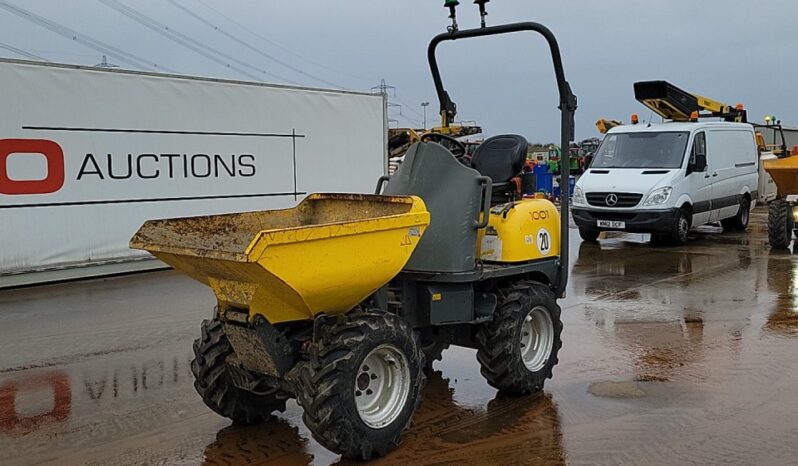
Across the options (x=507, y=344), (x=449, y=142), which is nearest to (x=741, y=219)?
(x=449, y=142)

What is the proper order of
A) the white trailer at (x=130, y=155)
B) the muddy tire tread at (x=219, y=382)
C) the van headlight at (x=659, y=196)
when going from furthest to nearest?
the van headlight at (x=659, y=196) → the white trailer at (x=130, y=155) → the muddy tire tread at (x=219, y=382)

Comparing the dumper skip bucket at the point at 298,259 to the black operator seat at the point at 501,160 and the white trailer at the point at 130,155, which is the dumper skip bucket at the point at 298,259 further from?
the white trailer at the point at 130,155

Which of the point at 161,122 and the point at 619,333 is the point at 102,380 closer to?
the point at 619,333

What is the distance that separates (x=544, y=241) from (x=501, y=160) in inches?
26.4

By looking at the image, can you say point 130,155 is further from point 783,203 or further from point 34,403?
point 783,203

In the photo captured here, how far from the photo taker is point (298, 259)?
3.83 m

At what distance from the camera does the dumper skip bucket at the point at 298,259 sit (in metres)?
3.77

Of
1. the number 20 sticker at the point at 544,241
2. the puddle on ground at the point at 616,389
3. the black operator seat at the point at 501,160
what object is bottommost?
the puddle on ground at the point at 616,389

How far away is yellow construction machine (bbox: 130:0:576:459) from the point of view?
4.03 m

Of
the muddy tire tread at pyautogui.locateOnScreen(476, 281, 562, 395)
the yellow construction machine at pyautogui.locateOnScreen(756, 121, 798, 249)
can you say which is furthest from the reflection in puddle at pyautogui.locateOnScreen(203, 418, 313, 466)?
the yellow construction machine at pyautogui.locateOnScreen(756, 121, 798, 249)

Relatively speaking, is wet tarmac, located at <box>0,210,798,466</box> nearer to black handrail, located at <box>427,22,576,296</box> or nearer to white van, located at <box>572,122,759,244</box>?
black handrail, located at <box>427,22,576,296</box>

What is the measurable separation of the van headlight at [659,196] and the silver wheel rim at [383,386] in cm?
1000

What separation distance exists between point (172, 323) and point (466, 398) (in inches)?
155

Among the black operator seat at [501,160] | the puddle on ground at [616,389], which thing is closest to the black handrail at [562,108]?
the black operator seat at [501,160]
